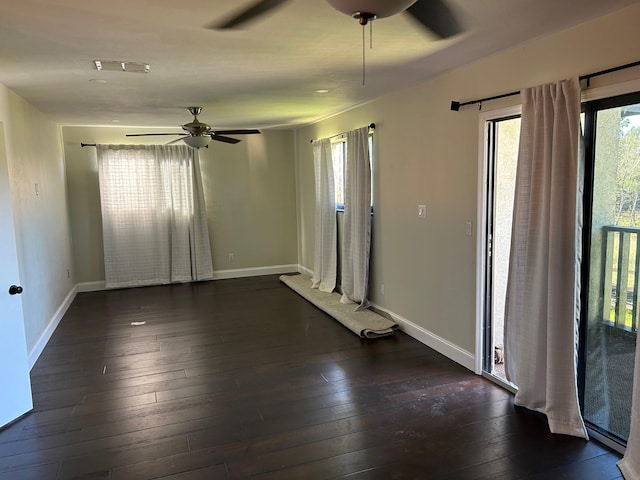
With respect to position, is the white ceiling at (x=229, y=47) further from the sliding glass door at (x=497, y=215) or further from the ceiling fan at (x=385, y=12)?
the sliding glass door at (x=497, y=215)

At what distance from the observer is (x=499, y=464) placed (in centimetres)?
243

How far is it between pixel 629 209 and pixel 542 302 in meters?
0.73

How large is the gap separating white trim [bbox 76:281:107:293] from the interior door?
3.94 meters

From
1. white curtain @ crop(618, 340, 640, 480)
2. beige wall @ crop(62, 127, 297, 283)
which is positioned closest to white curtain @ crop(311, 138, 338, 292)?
beige wall @ crop(62, 127, 297, 283)

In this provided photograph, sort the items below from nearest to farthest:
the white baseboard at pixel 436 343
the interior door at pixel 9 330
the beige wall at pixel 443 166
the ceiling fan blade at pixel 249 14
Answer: the ceiling fan blade at pixel 249 14 < the beige wall at pixel 443 166 < the interior door at pixel 9 330 < the white baseboard at pixel 436 343

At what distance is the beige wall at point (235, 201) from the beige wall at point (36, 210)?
52 centimetres

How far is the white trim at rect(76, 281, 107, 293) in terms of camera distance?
6695 mm

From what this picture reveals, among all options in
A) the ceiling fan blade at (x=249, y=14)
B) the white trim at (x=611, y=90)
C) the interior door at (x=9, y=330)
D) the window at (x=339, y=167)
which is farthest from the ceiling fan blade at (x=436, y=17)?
the window at (x=339, y=167)

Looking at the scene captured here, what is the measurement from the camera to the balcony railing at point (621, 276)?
243cm

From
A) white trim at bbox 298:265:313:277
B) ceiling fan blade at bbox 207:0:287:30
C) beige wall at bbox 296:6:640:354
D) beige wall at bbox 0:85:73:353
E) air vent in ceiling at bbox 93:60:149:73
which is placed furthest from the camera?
white trim at bbox 298:265:313:277

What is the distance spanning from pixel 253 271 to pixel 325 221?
2.01 meters

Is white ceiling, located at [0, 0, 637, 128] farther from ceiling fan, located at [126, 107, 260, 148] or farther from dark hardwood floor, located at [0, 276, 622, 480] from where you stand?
dark hardwood floor, located at [0, 276, 622, 480]

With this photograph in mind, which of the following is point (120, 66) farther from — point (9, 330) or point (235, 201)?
point (235, 201)

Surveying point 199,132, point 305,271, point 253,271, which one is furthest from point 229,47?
point 253,271
